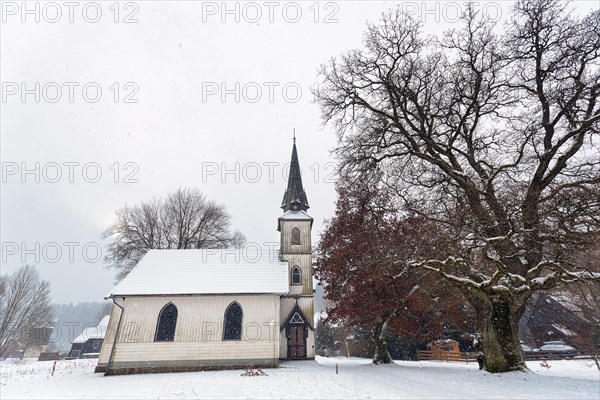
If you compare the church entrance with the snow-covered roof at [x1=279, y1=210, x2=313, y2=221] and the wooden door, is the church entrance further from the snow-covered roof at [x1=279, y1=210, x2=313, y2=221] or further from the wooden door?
the snow-covered roof at [x1=279, y1=210, x2=313, y2=221]

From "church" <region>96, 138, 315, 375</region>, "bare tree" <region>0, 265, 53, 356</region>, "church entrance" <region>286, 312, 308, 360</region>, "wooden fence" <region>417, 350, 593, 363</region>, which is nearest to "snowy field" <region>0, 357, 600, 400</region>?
"church" <region>96, 138, 315, 375</region>

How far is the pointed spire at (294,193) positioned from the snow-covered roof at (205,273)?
472cm

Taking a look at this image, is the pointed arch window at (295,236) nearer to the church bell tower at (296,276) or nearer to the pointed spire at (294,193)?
the church bell tower at (296,276)

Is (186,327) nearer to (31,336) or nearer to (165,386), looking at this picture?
(165,386)

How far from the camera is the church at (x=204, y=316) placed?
19.2m

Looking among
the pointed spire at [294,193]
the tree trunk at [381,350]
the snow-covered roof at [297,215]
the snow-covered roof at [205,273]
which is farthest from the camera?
the pointed spire at [294,193]

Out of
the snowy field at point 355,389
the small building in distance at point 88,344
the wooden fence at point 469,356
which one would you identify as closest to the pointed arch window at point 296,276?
the snowy field at point 355,389

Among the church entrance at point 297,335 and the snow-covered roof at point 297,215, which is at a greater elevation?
the snow-covered roof at point 297,215

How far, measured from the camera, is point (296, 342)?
23000mm

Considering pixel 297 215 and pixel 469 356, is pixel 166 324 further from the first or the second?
pixel 469 356

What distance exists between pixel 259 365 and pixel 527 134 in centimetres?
1822

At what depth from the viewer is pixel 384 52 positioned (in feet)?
48.5

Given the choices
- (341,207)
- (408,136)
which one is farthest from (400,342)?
(408,136)

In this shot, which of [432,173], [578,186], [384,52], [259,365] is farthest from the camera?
[259,365]
